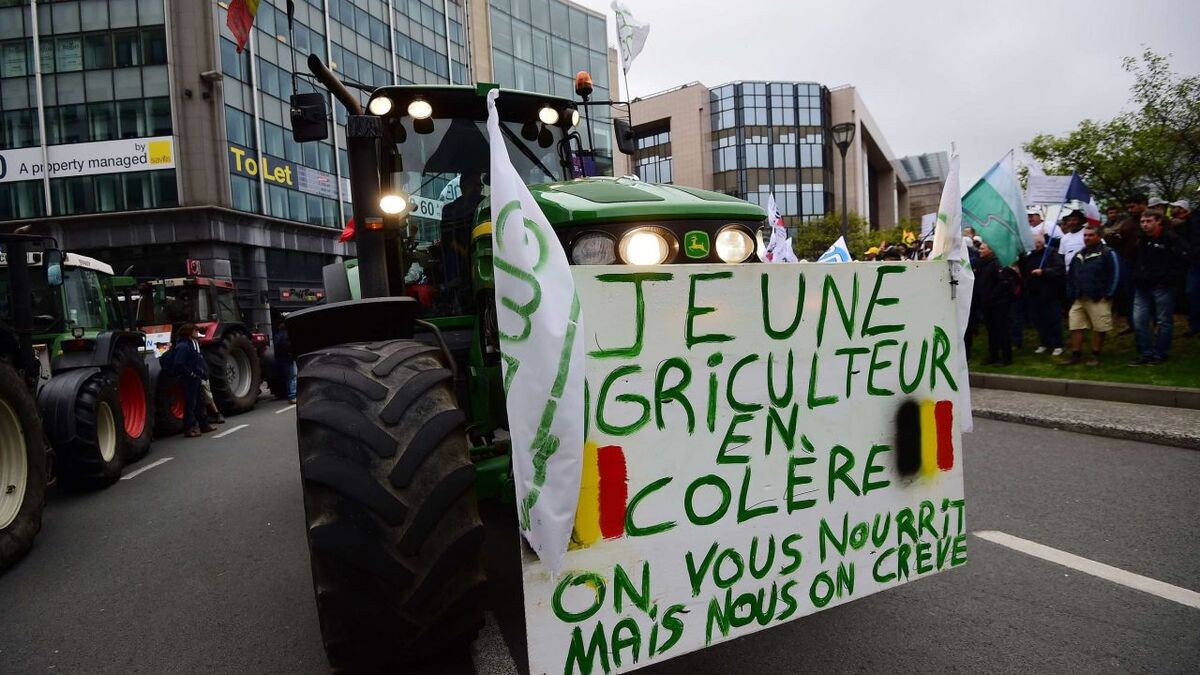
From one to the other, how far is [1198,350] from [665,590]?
9.23m

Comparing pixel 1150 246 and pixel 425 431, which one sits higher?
pixel 1150 246

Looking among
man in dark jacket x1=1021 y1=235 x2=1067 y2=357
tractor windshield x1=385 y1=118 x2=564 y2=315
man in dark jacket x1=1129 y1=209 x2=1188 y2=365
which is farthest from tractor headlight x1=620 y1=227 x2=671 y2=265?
man in dark jacket x1=1021 y1=235 x2=1067 y2=357

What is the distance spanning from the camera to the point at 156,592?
395cm

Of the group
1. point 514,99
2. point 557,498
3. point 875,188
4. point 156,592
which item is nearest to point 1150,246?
point 514,99

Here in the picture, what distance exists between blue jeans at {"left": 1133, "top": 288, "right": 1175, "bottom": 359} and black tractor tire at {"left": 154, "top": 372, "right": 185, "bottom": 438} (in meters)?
12.7

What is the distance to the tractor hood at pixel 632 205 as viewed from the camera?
9.34 ft

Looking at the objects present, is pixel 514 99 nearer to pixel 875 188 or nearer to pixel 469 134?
pixel 469 134

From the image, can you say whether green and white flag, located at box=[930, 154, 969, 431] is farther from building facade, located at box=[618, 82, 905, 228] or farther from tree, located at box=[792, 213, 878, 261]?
building facade, located at box=[618, 82, 905, 228]

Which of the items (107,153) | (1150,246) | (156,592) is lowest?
(156,592)

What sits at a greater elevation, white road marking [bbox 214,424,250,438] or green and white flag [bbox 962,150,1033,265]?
green and white flag [bbox 962,150,1033,265]

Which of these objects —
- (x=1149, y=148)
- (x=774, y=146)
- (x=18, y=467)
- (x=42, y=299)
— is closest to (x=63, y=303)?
(x=42, y=299)

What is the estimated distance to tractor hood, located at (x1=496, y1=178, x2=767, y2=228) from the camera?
2846 millimetres

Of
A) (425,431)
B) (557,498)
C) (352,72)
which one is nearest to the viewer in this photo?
(557,498)

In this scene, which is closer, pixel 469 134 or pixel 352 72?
pixel 469 134
